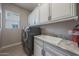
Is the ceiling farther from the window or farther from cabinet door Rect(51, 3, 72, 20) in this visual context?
cabinet door Rect(51, 3, 72, 20)

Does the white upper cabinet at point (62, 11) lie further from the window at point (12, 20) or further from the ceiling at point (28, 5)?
the window at point (12, 20)

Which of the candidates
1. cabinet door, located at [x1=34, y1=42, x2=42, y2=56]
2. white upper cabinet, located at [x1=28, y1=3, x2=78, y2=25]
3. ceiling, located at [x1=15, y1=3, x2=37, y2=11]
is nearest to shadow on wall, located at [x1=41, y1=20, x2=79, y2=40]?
white upper cabinet, located at [x1=28, y1=3, x2=78, y2=25]

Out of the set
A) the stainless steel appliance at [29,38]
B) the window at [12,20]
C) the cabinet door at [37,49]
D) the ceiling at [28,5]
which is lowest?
the cabinet door at [37,49]

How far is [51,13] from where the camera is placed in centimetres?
141

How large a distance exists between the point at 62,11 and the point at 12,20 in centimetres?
67

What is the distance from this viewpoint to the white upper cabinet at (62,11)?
3.12 ft

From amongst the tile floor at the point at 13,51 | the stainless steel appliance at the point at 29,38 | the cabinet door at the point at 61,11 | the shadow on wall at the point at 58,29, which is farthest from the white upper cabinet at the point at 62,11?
the tile floor at the point at 13,51

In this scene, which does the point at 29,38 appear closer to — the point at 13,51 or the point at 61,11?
the point at 13,51

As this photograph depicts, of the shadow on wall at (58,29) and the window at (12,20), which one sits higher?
the window at (12,20)

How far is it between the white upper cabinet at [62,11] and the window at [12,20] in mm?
536

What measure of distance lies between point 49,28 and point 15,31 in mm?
711

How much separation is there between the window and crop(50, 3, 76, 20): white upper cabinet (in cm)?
54

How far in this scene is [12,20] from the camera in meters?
1.19

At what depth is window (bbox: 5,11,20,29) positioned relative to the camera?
3.84 feet
